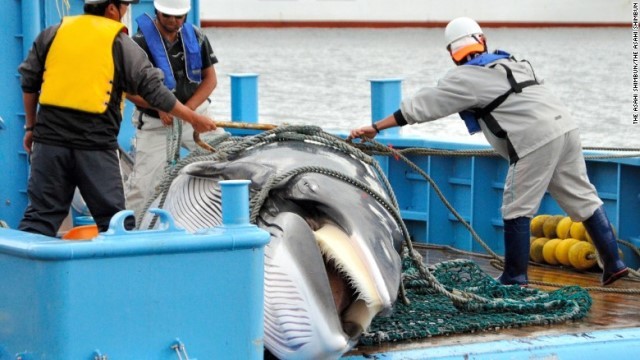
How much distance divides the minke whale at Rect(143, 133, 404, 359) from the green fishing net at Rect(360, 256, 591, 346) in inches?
20.9

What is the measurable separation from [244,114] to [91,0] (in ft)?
16.0

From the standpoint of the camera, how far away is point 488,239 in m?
8.84

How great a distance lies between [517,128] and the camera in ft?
23.5

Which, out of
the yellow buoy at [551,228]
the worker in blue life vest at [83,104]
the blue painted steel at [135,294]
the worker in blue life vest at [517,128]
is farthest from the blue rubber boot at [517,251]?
the blue painted steel at [135,294]

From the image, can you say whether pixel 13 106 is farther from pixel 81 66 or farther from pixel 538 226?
pixel 538 226

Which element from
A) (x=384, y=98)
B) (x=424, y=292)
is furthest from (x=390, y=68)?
(x=424, y=292)

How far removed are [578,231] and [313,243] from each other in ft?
10.8

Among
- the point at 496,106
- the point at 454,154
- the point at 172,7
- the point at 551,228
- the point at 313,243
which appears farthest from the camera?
the point at 454,154

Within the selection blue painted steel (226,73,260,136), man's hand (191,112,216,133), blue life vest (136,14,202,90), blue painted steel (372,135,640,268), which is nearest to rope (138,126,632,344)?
man's hand (191,112,216,133)

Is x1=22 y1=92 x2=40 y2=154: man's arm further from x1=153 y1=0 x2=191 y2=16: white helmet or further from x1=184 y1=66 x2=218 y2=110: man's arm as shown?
x1=184 y1=66 x2=218 y2=110: man's arm

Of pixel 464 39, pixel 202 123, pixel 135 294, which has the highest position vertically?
pixel 464 39

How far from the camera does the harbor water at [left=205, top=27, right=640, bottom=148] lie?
29.7 m

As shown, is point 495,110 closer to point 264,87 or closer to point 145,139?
point 145,139

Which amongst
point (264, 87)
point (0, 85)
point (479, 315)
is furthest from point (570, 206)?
point (264, 87)
